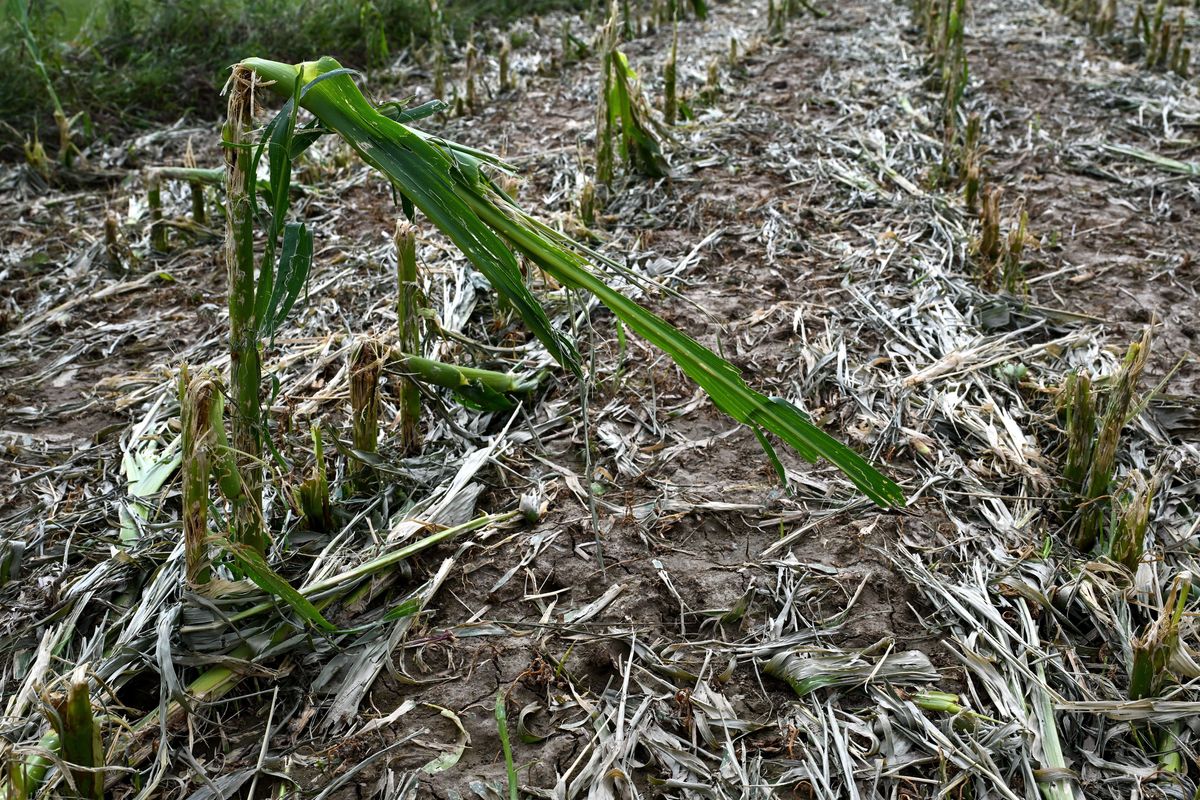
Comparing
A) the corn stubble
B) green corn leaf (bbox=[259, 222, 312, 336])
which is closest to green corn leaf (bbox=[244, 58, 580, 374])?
green corn leaf (bbox=[259, 222, 312, 336])

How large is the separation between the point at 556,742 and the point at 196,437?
2.61 feet

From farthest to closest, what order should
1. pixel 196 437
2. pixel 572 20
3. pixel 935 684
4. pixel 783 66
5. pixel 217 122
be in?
pixel 572 20, pixel 783 66, pixel 217 122, pixel 935 684, pixel 196 437

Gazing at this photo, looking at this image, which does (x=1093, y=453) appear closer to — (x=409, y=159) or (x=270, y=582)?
(x=409, y=159)

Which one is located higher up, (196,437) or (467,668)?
(196,437)

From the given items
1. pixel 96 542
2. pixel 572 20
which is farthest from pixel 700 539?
pixel 572 20

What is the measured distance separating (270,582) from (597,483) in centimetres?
85

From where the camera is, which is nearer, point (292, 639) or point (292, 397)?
point (292, 639)

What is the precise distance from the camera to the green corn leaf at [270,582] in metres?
1.50

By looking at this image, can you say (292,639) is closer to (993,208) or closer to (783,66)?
(993,208)

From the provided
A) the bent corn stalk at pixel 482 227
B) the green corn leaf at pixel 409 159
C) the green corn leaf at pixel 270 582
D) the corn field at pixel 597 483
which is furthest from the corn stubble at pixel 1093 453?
the green corn leaf at pixel 270 582

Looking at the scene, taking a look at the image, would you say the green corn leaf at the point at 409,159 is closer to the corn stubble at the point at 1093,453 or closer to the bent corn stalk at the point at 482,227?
the bent corn stalk at the point at 482,227

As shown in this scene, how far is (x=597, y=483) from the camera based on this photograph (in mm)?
2170

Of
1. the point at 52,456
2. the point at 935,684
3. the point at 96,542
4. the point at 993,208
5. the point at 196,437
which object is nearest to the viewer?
the point at 196,437

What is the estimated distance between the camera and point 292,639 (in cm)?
167
